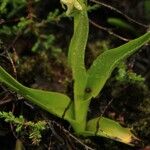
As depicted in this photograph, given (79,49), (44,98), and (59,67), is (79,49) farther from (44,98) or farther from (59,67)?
(59,67)

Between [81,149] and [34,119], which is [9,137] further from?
[81,149]

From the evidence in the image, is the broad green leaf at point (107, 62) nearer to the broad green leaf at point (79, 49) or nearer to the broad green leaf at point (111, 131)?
the broad green leaf at point (79, 49)

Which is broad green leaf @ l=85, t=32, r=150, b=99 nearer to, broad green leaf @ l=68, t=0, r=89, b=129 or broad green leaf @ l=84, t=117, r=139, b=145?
broad green leaf @ l=68, t=0, r=89, b=129

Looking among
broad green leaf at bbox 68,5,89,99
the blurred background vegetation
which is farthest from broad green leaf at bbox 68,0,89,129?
the blurred background vegetation

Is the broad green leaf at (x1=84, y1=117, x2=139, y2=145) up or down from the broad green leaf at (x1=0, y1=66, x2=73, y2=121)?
down

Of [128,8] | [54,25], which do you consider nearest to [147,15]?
[128,8]

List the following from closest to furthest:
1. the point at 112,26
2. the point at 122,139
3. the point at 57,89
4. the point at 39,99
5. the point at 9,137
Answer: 1. the point at 39,99
2. the point at 122,139
3. the point at 9,137
4. the point at 57,89
5. the point at 112,26

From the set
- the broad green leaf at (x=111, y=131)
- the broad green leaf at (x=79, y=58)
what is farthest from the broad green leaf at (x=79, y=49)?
the broad green leaf at (x=111, y=131)
